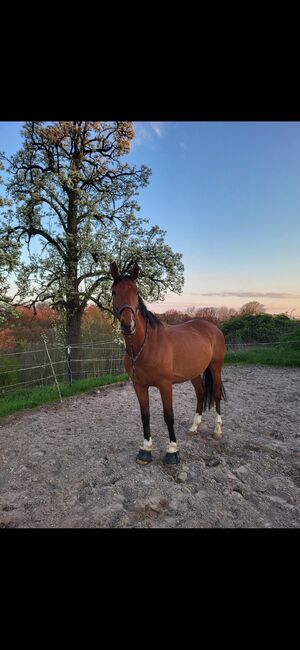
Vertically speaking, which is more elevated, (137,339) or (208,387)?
(137,339)

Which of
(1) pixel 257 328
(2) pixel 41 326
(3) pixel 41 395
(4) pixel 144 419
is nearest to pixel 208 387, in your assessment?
(4) pixel 144 419

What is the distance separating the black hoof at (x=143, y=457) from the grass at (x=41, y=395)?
3.14 meters

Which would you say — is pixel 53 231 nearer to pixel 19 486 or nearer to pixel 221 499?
pixel 19 486

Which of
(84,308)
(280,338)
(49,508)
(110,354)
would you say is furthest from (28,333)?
(280,338)

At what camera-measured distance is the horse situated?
8.28 feet

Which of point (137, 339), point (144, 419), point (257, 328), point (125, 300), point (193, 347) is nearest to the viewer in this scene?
point (125, 300)

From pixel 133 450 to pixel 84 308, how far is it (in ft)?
24.6

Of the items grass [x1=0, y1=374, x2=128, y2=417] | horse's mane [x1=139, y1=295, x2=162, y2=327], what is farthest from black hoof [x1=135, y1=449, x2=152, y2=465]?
grass [x1=0, y1=374, x2=128, y2=417]

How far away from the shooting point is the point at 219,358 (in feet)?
12.7

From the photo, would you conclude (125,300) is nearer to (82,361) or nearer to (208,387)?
(208,387)

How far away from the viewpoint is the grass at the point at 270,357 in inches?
382

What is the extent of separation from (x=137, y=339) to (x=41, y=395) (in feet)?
13.7

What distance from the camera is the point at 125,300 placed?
8.15 ft
